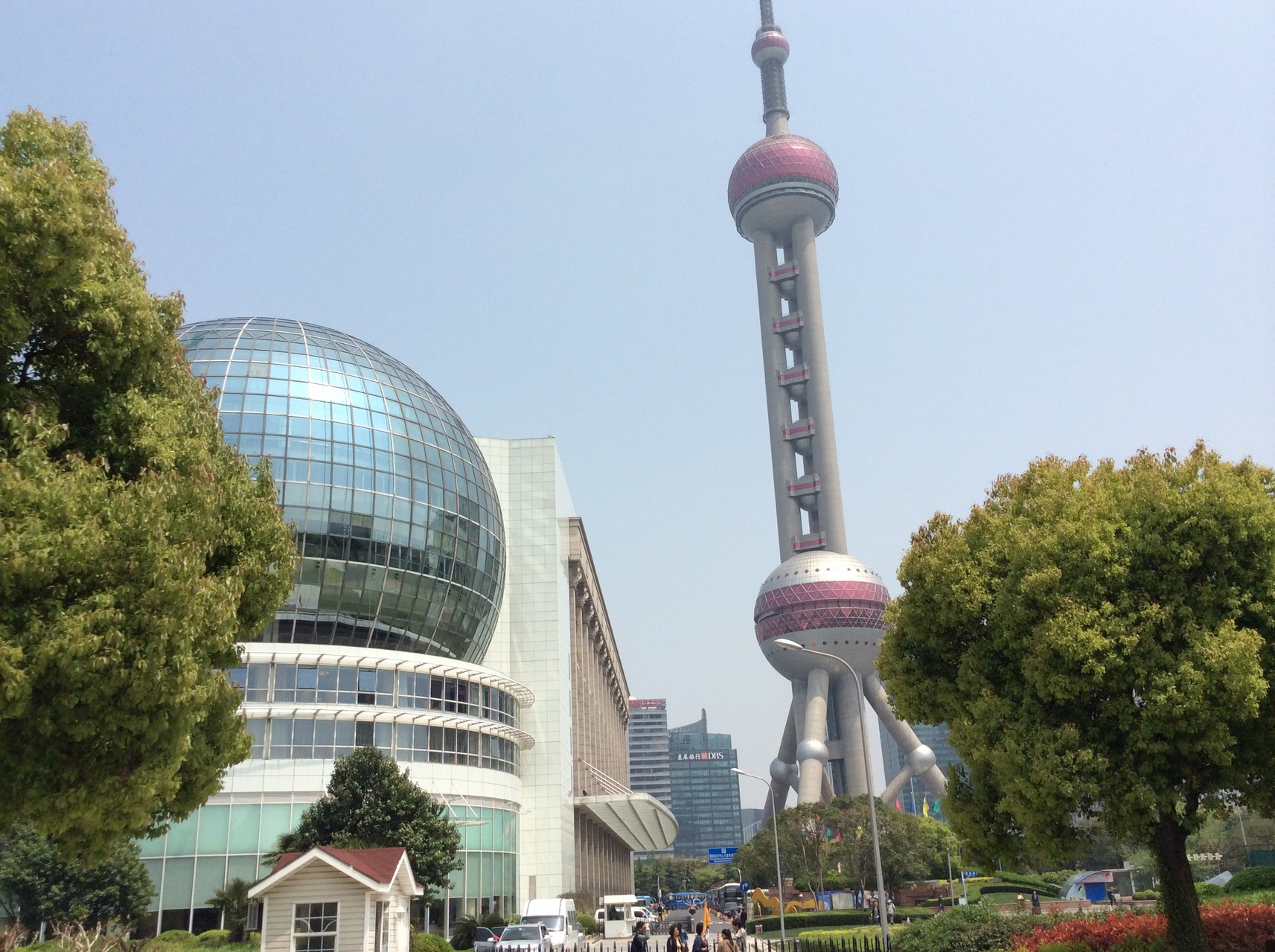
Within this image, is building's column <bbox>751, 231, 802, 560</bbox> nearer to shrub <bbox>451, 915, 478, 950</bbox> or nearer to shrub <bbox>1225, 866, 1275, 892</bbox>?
shrub <bbox>451, 915, 478, 950</bbox>

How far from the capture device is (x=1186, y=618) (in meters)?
18.0

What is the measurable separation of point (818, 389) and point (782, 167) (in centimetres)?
3165

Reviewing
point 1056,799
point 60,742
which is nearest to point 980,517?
point 1056,799

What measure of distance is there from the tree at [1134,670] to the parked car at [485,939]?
21734 mm

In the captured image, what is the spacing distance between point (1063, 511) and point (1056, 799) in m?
5.47

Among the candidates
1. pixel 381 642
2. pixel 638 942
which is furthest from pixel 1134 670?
pixel 381 642

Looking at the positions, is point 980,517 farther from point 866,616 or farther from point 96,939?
point 866,616

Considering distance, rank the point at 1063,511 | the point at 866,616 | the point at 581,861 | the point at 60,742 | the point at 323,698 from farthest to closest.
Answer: the point at 866,616 < the point at 581,861 < the point at 323,698 < the point at 1063,511 < the point at 60,742

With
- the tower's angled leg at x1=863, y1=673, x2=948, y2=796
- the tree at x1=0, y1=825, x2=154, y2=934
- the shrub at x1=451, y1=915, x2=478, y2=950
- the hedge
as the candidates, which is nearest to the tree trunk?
the shrub at x1=451, y1=915, x2=478, y2=950

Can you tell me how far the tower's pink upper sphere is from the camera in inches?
5487

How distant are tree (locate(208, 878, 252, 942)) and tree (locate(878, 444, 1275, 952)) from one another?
28.7 meters

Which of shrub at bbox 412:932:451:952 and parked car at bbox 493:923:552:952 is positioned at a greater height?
→ parked car at bbox 493:923:552:952

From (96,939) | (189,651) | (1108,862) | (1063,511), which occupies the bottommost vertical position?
(1108,862)

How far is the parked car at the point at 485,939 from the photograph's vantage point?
36.0 metres
